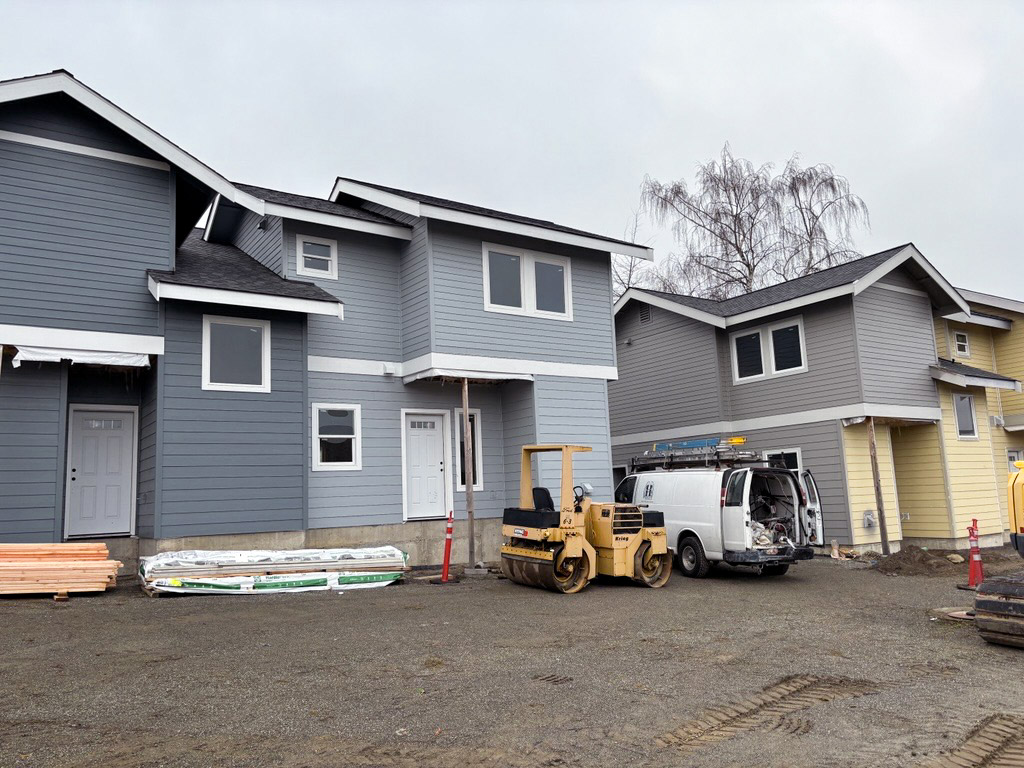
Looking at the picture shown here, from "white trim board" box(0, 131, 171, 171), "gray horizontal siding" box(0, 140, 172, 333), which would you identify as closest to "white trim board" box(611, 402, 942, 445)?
"gray horizontal siding" box(0, 140, 172, 333)

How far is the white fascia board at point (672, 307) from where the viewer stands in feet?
64.4

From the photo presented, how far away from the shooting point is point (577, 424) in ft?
53.4

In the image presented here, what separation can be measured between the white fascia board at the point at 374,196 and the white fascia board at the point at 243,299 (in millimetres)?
2312

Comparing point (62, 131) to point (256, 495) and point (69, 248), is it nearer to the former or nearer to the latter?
point (69, 248)

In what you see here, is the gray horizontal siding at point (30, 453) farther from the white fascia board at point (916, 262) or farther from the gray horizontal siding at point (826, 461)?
the white fascia board at point (916, 262)

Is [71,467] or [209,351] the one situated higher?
[209,351]

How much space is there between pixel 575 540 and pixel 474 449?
16.6 ft

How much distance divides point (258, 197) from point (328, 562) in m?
6.66

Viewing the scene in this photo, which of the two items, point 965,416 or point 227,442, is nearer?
point 227,442

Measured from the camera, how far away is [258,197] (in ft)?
46.2

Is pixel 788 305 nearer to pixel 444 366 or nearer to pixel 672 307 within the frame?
pixel 672 307

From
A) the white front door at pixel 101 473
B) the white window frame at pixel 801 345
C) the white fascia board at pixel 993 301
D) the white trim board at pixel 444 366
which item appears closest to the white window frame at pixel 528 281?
the white trim board at pixel 444 366

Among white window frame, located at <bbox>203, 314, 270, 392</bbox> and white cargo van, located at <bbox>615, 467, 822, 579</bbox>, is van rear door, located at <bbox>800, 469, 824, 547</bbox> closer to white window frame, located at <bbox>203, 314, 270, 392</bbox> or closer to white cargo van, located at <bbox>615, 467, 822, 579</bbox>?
white cargo van, located at <bbox>615, 467, 822, 579</bbox>

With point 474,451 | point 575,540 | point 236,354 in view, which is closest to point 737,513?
point 575,540
